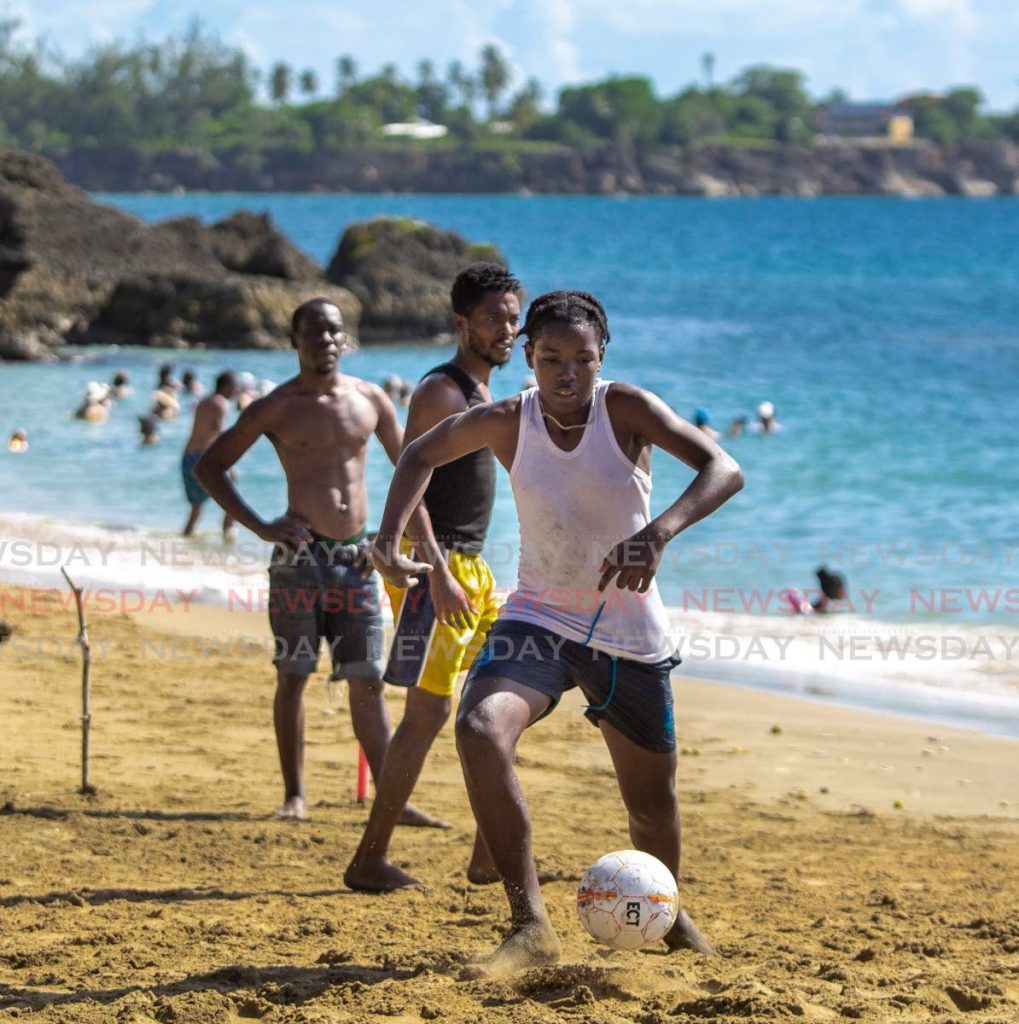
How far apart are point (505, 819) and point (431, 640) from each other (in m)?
1.37

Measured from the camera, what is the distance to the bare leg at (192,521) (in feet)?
50.5

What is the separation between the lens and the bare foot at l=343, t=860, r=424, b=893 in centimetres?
589

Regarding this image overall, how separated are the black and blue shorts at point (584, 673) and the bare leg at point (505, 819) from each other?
16 cm

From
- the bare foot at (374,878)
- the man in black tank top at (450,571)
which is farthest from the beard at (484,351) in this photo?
the bare foot at (374,878)

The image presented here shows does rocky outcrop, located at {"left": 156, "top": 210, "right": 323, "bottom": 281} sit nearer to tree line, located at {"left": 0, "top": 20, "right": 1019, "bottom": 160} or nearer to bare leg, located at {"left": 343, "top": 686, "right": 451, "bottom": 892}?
bare leg, located at {"left": 343, "top": 686, "right": 451, "bottom": 892}

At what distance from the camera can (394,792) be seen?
5.87 metres

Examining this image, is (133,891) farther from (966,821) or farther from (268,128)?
(268,128)

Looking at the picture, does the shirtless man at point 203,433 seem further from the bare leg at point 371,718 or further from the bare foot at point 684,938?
the bare foot at point 684,938

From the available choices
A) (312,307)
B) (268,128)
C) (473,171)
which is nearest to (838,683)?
(312,307)

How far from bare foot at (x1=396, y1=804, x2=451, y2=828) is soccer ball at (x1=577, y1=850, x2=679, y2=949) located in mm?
2190

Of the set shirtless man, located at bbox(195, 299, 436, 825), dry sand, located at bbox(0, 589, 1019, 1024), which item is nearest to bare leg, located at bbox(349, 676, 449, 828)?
shirtless man, located at bbox(195, 299, 436, 825)

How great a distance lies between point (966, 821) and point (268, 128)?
18827cm

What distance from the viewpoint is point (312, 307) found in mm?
6637

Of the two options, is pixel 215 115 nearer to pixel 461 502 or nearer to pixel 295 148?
pixel 295 148
